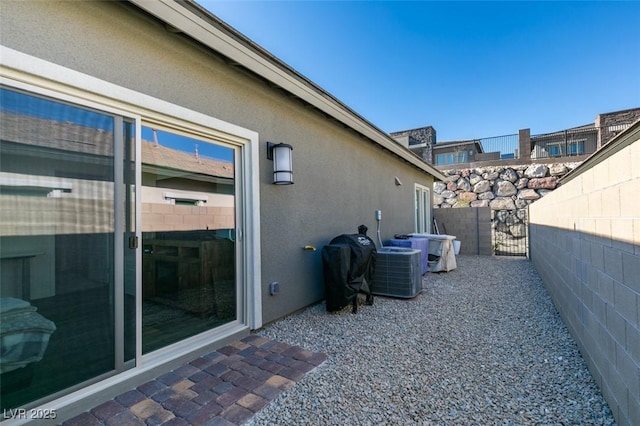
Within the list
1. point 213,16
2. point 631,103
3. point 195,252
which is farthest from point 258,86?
point 631,103

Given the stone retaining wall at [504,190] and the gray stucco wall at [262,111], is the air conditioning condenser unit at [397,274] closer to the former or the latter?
the gray stucco wall at [262,111]

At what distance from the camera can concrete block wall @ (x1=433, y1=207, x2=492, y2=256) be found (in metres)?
9.96

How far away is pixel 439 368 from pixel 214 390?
1933 mm

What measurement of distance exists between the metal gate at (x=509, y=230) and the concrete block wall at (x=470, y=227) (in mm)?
2097

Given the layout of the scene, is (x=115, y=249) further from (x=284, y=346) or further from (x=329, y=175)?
(x=329, y=175)

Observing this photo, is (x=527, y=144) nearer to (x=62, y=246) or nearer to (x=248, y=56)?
(x=248, y=56)

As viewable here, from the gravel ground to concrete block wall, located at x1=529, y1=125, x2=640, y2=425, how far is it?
9.8 inches

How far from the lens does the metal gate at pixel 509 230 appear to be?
1191cm

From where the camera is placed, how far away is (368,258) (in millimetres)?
4332

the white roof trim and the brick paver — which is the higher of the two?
the white roof trim

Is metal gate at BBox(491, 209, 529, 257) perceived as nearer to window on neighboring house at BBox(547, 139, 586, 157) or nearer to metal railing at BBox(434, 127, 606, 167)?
metal railing at BBox(434, 127, 606, 167)

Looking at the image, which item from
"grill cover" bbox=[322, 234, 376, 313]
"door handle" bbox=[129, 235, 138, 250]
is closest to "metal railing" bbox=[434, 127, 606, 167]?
"grill cover" bbox=[322, 234, 376, 313]

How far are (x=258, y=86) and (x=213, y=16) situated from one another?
1.05m

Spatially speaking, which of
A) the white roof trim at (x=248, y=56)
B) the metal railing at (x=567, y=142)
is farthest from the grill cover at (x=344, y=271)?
the metal railing at (x=567, y=142)
